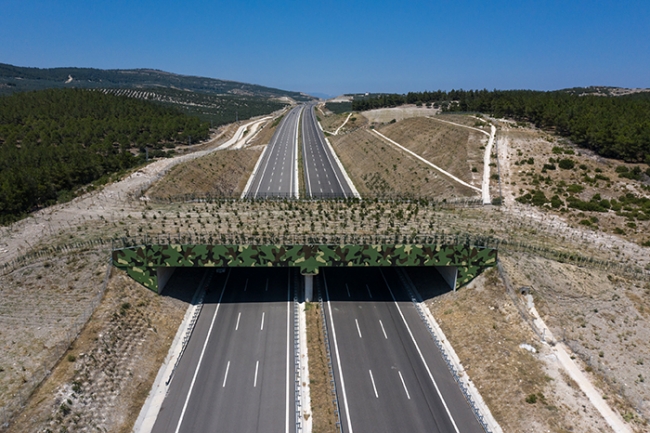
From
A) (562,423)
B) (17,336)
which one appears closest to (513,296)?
(562,423)

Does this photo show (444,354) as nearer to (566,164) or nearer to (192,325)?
(192,325)

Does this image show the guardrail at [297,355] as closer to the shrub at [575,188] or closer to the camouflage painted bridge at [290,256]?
the camouflage painted bridge at [290,256]

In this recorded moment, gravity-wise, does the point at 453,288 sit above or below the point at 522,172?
below

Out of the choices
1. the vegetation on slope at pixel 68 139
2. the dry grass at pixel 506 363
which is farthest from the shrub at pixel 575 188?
the vegetation on slope at pixel 68 139

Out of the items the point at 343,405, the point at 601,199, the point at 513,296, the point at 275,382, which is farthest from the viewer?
the point at 601,199

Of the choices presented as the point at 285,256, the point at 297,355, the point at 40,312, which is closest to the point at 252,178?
the point at 285,256

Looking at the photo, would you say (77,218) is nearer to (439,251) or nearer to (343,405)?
(343,405)

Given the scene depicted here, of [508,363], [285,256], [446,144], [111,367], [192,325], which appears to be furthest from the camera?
[446,144]
